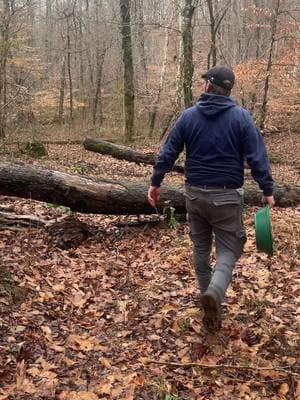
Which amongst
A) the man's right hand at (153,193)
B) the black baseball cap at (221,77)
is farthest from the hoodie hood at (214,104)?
the man's right hand at (153,193)

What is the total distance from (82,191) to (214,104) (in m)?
3.65

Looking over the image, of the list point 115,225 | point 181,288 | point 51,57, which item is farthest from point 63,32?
point 181,288

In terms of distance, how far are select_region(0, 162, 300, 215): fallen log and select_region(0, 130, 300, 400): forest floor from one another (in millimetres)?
475

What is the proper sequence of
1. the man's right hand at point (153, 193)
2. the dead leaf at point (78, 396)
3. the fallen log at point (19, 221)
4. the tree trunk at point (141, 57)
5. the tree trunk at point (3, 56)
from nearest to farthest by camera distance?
the dead leaf at point (78, 396)
the man's right hand at point (153, 193)
the fallen log at point (19, 221)
the tree trunk at point (3, 56)
the tree trunk at point (141, 57)

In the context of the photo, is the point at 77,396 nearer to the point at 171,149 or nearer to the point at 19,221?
the point at 171,149

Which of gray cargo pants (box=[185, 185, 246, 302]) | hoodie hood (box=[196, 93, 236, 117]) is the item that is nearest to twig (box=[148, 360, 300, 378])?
gray cargo pants (box=[185, 185, 246, 302])

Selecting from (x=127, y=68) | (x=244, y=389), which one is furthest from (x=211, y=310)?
(x=127, y=68)

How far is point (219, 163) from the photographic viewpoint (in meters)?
4.24

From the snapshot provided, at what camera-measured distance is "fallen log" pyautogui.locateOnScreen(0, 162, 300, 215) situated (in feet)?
23.5

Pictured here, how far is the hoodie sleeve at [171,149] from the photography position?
4344 mm

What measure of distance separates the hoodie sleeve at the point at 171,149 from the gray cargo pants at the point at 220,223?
→ 29 centimetres

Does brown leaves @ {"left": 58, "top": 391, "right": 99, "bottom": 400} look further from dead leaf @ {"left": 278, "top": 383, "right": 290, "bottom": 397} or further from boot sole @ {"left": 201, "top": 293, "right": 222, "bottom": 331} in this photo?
dead leaf @ {"left": 278, "top": 383, "right": 290, "bottom": 397}

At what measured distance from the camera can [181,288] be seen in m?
5.70

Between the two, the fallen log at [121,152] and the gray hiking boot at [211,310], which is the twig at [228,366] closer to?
the gray hiking boot at [211,310]
